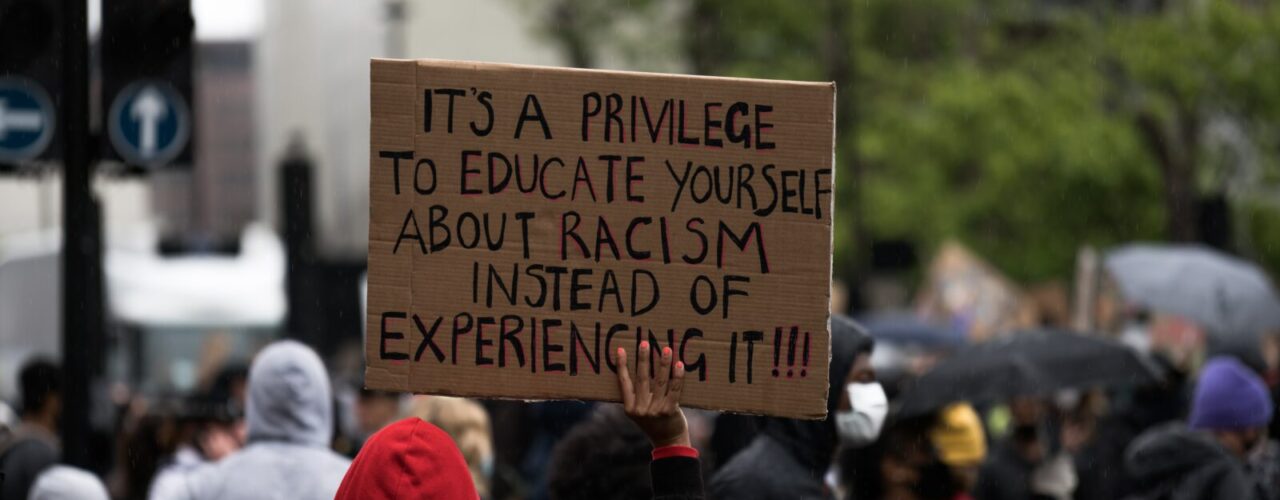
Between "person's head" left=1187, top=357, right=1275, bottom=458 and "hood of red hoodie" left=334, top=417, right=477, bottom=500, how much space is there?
483 cm

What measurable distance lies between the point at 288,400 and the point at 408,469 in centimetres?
245

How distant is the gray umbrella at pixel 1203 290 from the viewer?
13.7m

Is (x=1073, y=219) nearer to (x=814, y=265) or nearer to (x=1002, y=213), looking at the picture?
(x=1002, y=213)

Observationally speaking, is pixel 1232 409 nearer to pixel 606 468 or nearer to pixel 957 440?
pixel 957 440

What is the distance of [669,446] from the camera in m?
4.39

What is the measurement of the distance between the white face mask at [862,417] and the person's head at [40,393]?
4.45m

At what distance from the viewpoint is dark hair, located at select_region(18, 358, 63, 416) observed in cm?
959

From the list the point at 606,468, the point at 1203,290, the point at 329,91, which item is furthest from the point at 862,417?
the point at 329,91

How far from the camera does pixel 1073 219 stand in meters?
31.3

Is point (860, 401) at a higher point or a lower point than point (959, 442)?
higher

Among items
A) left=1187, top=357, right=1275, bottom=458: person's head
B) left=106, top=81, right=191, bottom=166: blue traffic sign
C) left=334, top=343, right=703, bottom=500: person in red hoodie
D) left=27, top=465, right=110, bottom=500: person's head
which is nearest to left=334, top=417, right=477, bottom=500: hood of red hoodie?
left=334, top=343, right=703, bottom=500: person in red hoodie

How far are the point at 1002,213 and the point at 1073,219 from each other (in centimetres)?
164

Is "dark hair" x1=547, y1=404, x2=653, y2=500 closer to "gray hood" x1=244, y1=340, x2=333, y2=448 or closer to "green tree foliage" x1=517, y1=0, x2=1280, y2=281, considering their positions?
"gray hood" x1=244, y1=340, x2=333, y2=448

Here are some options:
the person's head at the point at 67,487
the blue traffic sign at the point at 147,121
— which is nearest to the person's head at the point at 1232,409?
the blue traffic sign at the point at 147,121
